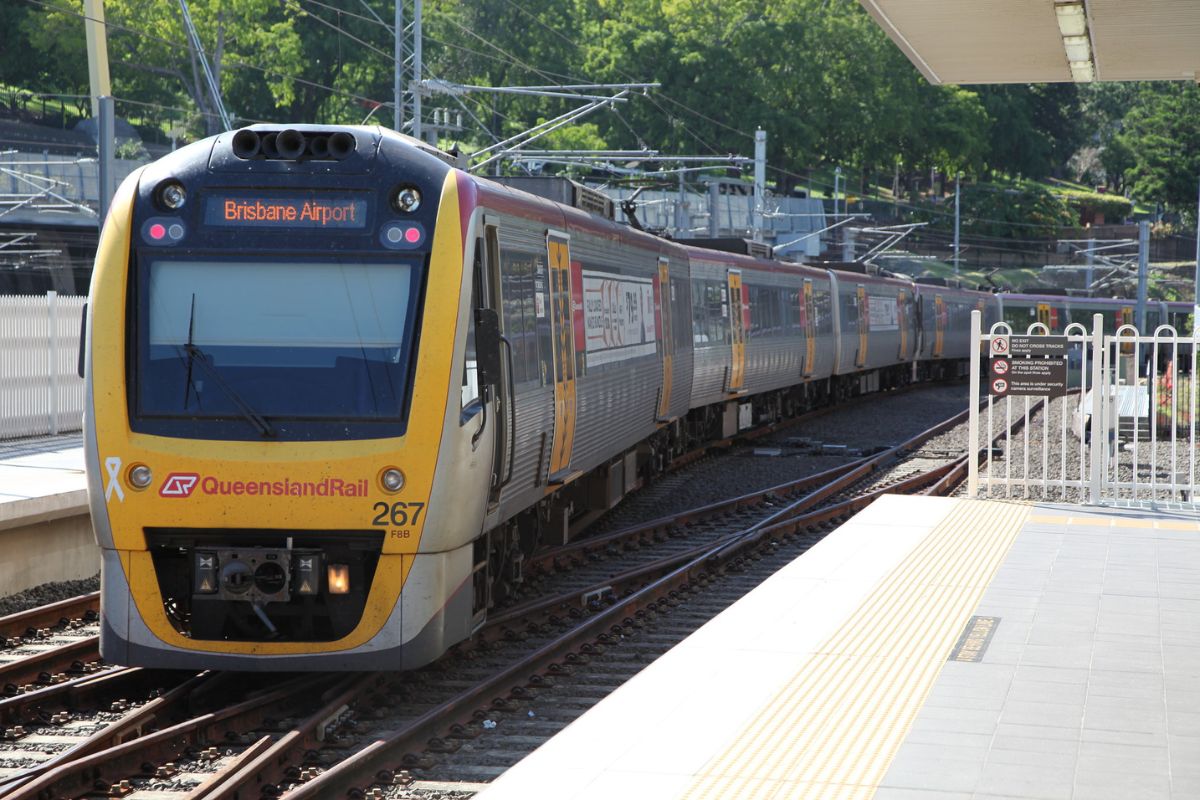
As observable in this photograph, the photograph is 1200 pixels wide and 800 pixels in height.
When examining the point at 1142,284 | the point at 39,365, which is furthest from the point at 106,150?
the point at 1142,284

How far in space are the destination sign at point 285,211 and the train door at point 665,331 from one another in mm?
7829

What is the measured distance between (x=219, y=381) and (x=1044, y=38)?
7.55 meters

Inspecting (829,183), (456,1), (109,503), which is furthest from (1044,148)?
(109,503)

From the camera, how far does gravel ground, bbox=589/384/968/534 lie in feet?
55.7

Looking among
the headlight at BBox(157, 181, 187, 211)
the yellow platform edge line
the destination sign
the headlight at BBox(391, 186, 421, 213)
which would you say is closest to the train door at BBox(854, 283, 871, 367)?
the yellow platform edge line

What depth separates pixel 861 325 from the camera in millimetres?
34500

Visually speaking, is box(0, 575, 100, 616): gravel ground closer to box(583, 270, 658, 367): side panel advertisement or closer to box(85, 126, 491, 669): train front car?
box(85, 126, 491, 669): train front car

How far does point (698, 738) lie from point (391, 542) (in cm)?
253

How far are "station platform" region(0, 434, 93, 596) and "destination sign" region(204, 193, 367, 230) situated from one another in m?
3.86

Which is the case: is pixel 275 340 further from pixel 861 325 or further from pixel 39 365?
pixel 861 325

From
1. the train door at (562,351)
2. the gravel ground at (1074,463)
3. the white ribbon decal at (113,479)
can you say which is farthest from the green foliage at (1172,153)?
the white ribbon decal at (113,479)

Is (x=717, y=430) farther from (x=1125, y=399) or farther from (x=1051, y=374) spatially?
(x=1051, y=374)

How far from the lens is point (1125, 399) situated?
22469mm

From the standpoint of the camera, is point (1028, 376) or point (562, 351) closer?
point (562, 351)
